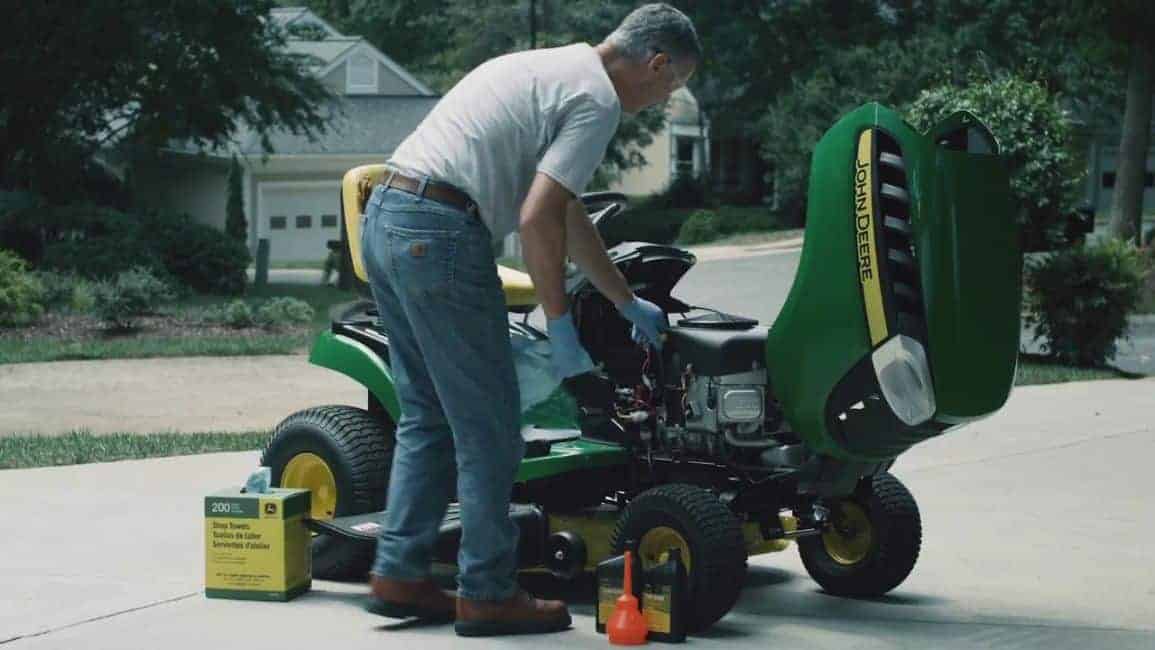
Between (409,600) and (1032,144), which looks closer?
(409,600)

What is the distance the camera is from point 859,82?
4519 cm

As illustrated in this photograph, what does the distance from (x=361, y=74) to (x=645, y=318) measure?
4816 cm

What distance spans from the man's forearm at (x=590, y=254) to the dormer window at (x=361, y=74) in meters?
47.8

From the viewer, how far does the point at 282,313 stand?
19.7 metres

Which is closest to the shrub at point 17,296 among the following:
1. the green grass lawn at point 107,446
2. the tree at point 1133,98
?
the green grass lawn at point 107,446

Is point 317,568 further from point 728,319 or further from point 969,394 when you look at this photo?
point 969,394

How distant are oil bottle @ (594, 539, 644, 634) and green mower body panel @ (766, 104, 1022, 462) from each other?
66cm

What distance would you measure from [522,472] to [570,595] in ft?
1.75

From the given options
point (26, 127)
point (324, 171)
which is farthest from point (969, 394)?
point (324, 171)

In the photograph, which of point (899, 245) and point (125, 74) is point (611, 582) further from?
point (125, 74)

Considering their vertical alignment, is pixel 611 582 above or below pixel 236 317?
above

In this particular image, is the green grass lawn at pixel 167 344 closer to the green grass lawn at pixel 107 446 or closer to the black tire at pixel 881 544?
the green grass lawn at pixel 107 446

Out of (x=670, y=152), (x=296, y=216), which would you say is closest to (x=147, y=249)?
(x=296, y=216)

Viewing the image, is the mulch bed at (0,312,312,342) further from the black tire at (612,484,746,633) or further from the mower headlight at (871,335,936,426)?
the mower headlight at (871,335,936,426)
